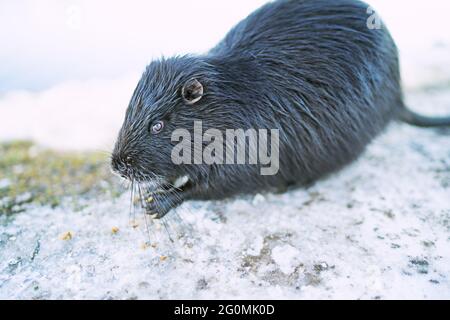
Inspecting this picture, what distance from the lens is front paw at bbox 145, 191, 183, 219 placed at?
9.75 ft

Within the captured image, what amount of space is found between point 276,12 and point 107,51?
2.51 meters

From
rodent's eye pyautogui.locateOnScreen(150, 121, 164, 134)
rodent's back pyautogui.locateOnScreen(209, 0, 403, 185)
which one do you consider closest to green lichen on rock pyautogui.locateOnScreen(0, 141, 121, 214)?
rodent's eye pyautogui.locateOnScreen(150, 121, 164, 134)

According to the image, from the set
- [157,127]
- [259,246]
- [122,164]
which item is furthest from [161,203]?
[259,246]

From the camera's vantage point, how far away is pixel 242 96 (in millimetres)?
2969

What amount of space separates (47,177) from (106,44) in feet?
6.84

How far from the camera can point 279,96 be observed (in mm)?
3037

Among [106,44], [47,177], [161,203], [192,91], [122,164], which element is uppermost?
[106,44]

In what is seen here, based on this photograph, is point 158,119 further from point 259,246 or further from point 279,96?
point 259,246

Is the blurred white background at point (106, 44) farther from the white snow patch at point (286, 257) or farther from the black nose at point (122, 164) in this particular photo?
the white snow patch at point (286, 257)

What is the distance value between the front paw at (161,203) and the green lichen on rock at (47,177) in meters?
0.45

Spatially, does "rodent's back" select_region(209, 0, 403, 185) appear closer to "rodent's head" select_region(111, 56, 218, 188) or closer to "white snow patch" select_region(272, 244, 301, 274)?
"rodent's head" select_region(111, 56, 218, 188)

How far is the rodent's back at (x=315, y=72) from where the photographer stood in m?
3.05

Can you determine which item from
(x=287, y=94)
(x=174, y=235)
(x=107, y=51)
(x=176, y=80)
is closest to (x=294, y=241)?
(x=174, y=235)
